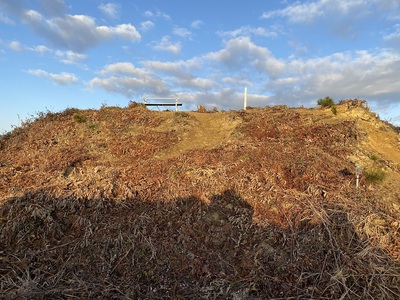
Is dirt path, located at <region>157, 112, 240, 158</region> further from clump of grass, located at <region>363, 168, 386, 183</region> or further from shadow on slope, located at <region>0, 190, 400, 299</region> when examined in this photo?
clump of grass, located at <region>363, 168, 386, 183</region>

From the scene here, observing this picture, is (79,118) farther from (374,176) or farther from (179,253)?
(374,176)

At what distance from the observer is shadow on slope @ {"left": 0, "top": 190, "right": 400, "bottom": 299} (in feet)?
17.8

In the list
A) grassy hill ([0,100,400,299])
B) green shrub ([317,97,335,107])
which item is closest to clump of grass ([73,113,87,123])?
grassy hill ([0,100,400,299])

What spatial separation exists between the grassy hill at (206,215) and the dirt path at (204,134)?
0.29ft

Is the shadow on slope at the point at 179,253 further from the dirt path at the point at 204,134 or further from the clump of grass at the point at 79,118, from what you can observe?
the clump of grass at the point at 79,118

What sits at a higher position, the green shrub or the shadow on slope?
the green shrub

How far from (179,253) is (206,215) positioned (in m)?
1.18

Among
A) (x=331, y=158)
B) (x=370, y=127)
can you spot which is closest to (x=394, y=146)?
(x=370, y=127)

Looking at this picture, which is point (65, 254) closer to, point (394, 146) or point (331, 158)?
point (331, 158)

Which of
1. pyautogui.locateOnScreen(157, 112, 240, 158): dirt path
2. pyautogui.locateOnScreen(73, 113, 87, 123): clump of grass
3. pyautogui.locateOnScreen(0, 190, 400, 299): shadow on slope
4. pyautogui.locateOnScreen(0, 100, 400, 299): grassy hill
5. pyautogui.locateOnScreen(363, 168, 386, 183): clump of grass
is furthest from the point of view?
pyautogui.locateOnScreen(73, 113, 87, 123): clump of grass

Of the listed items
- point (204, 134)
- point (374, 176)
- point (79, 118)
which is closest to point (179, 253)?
point (374, 176)

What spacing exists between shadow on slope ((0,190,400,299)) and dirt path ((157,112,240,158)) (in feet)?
9.72

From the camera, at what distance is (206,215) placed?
7152 mm

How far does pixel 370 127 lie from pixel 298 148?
11.3 ft
